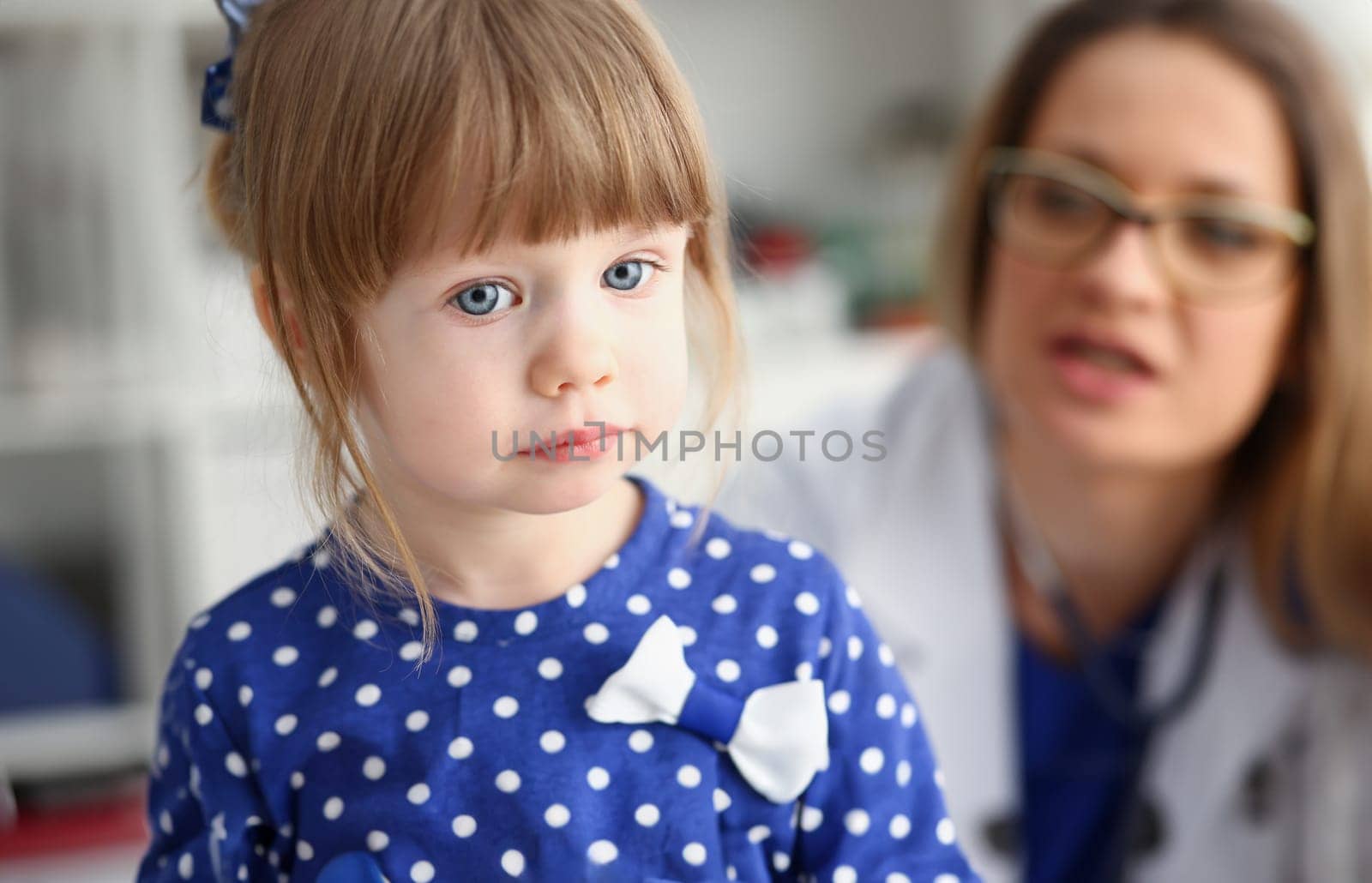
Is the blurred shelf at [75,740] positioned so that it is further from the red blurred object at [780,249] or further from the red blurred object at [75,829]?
the red blurred object at [780,249]

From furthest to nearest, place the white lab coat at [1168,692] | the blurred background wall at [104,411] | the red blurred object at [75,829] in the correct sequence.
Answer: the blurred background wall at [104,411] < the red blurred object at [75,829] < the white lab coat at [1168,692]

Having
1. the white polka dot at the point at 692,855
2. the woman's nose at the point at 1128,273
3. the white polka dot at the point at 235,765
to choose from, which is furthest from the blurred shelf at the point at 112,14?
the white polka dot at the point at 692,855

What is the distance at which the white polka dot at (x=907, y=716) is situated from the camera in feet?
1.57

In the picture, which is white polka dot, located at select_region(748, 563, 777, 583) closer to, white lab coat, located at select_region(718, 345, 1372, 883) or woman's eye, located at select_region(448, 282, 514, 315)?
woman's eye, located at select_region(448, 282, 514, 315)

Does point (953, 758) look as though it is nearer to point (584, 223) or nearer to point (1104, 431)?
point (1104, 431)

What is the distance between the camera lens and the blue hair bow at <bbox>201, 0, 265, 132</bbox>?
1.47 ft

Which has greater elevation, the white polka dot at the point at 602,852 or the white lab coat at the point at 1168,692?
the white polka dot at the point at 602,852

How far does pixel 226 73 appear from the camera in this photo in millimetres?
452

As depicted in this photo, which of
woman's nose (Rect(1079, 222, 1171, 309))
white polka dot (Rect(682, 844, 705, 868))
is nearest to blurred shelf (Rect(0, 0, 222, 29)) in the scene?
woman's nose (Rect(1079, 222, 1171, 309))

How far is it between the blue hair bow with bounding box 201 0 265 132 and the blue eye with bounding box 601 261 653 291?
0.16 meters

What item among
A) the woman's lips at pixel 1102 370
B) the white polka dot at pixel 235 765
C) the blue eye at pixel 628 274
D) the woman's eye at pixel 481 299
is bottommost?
the white polka dot at pixel 235 765

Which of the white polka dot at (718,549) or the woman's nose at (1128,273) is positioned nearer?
the white polka dot at (718,549)

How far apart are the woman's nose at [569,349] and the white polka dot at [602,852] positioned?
0.16m

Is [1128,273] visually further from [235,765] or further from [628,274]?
[235,765]
